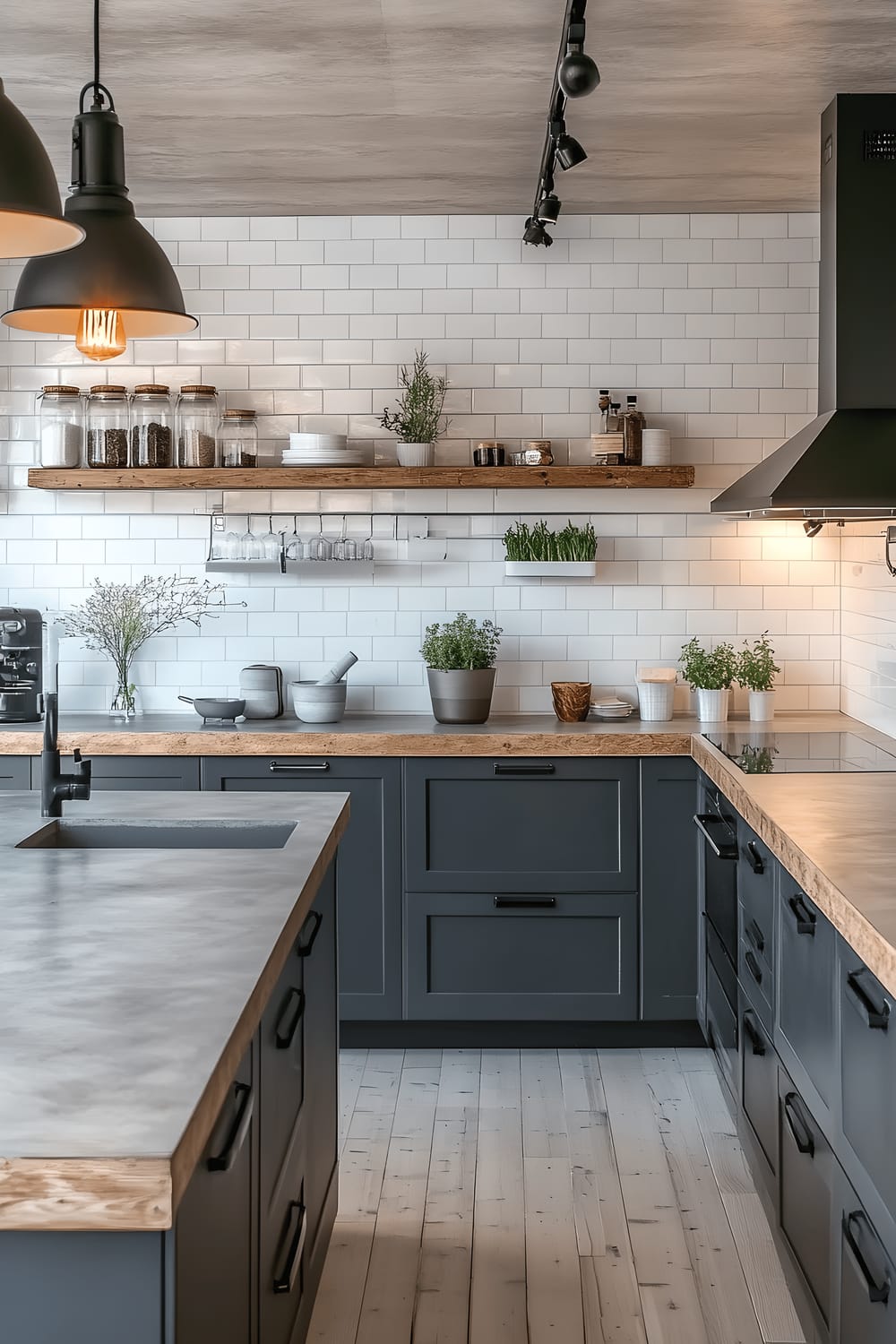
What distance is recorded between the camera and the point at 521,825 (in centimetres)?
443

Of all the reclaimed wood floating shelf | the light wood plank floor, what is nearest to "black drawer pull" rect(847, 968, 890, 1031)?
the light wood plank floor

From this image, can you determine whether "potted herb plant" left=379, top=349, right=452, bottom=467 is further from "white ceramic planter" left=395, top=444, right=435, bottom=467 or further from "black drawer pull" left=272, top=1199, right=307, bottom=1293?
"black drawer pull" left=272, top=1199, right=307, bottom=1293

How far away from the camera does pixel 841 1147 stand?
86.4 inches

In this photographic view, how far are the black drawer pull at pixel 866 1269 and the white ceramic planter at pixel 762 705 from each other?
9.08ft

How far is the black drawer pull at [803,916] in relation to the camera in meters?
2.47

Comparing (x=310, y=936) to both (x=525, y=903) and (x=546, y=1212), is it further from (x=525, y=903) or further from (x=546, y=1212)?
(x=525, y=903)

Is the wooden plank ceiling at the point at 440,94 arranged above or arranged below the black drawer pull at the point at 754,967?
above

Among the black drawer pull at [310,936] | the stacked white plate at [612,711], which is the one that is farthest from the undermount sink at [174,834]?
the stacked white plate at [612,711]

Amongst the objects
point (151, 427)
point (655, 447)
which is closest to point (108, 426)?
point (151, 427)

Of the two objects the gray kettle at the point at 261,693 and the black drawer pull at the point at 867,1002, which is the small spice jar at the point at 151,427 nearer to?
the gray kettle at the point at 261,693

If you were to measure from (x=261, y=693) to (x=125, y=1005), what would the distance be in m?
3.34

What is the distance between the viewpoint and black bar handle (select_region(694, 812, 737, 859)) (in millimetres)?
3525

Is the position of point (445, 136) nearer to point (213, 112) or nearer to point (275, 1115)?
point (213, 112)

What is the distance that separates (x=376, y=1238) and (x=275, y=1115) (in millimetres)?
1256
